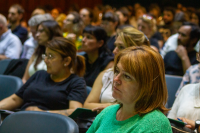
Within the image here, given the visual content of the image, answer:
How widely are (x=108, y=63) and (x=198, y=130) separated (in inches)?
54.5

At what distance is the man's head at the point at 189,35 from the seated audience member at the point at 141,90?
219 cm

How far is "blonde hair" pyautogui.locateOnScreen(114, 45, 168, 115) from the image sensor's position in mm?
1122

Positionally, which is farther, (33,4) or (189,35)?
(33,4)

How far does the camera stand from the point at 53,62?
216 cm

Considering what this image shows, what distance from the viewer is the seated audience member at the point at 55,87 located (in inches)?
82.0

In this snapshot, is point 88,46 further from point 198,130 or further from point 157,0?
point 157,0

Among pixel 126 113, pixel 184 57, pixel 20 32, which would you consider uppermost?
pixel 126 113

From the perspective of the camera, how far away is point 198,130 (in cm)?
143

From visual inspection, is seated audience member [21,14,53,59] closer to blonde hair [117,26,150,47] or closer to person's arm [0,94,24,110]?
person's arm [0,94,24,110]

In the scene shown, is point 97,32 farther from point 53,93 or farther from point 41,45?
point 53,93

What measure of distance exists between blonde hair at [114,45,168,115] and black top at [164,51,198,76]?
6.74 ft

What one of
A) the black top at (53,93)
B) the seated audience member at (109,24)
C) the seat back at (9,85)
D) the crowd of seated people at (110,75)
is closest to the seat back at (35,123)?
the crowd of seated people at (110,75)

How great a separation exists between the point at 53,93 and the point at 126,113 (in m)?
0.98

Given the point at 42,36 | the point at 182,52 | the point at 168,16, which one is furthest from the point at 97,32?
the point at 168,16
